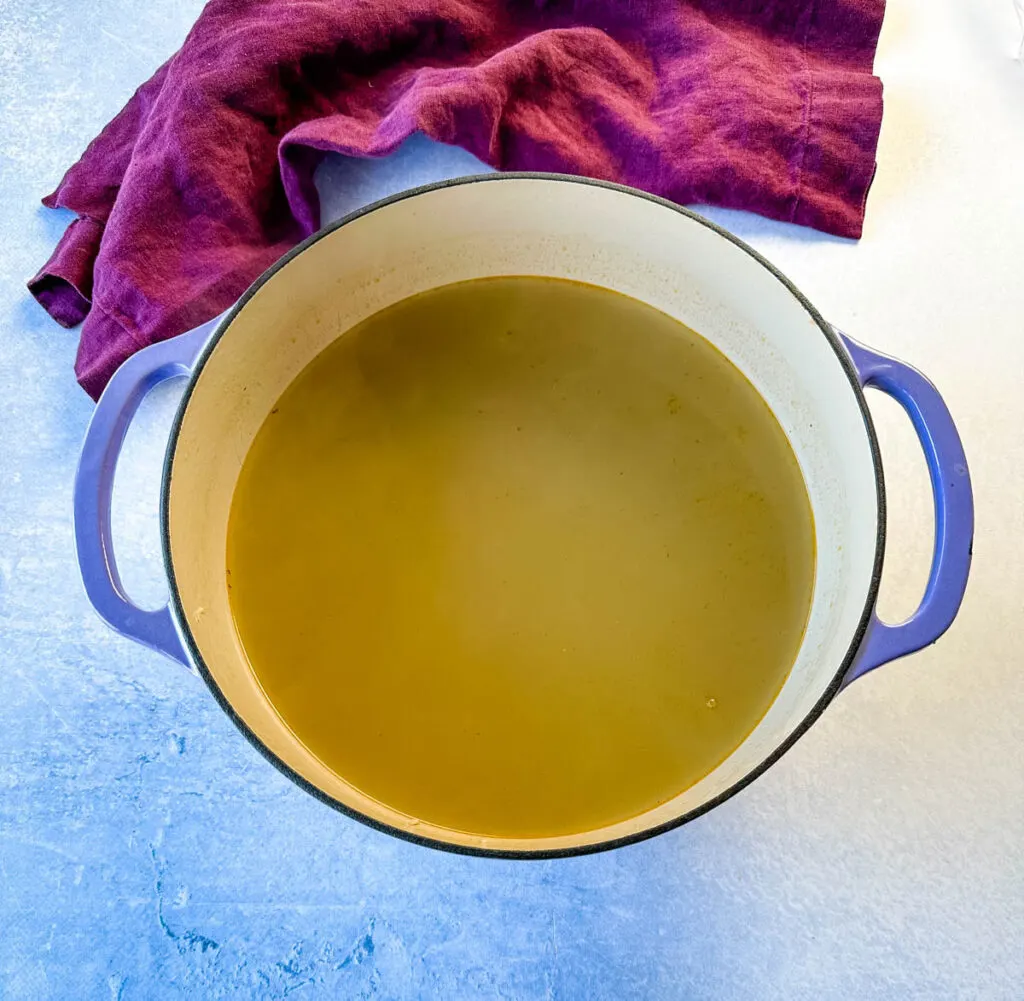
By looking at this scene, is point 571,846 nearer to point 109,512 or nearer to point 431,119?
point 109,512

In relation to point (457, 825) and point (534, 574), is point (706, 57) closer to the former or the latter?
point (534, 574)

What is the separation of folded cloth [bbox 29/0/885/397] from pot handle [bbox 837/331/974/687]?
231 mm

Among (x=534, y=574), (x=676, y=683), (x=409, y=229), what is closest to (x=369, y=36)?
(x=409, y=229)

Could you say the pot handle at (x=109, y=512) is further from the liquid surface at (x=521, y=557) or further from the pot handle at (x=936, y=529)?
the pot handle at (x=936, y=529)

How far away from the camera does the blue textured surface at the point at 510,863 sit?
67 centimetres

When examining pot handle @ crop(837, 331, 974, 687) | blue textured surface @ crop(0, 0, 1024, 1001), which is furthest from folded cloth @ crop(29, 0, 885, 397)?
pot handle @ crop(837, 331, 974, 687)

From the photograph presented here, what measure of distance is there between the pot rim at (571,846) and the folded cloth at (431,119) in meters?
0.13

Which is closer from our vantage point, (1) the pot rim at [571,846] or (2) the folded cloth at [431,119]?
(1) the pot rim at [571,846]

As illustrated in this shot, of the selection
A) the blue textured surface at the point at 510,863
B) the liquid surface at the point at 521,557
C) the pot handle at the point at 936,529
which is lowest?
the blue textured surface at the point at 510,863

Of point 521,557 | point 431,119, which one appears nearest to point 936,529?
point 521,557

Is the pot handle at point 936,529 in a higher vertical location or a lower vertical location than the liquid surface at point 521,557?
higher

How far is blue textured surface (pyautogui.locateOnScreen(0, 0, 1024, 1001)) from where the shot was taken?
67cm

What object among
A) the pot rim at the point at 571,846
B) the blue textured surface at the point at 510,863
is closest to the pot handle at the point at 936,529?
the pot rim at the point at 571,846

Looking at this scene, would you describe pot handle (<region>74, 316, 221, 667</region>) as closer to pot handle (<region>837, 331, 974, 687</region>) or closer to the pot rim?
the pot rim
